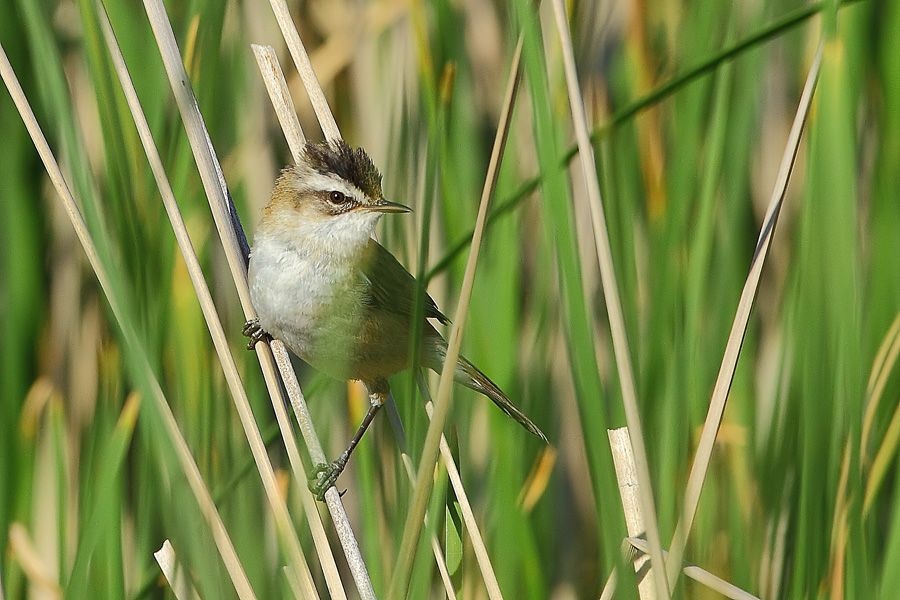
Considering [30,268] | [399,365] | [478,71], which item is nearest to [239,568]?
[399,365]

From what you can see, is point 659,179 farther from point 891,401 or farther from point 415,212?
point 415,212

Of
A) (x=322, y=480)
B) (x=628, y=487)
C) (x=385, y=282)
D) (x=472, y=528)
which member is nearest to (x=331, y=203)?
(x=385, y=282)

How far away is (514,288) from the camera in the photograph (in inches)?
91.5

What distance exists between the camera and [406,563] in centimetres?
167

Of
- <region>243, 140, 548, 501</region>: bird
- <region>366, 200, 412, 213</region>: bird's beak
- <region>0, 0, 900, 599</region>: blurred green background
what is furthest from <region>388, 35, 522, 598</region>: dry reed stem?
<region>366, 200, 412, 213</region>: bird's beak

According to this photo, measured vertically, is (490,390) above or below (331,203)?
below

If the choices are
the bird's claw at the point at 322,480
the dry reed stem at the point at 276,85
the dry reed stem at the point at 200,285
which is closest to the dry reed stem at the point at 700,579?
the dry reed stem at the point at 200,285

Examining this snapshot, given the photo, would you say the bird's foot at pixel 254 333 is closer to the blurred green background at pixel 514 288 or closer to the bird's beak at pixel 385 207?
the blurred green background at pixel 514 288

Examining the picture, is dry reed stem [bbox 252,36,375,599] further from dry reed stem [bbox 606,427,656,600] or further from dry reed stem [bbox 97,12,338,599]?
dry reed stem [bbox 606,427,656,600]

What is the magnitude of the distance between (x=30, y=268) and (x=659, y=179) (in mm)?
1620

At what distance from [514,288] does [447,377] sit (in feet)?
2.38

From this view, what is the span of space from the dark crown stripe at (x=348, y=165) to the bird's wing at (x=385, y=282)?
0.19 m

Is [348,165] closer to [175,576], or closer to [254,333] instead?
[254,333]

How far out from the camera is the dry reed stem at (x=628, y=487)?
2010 mm
